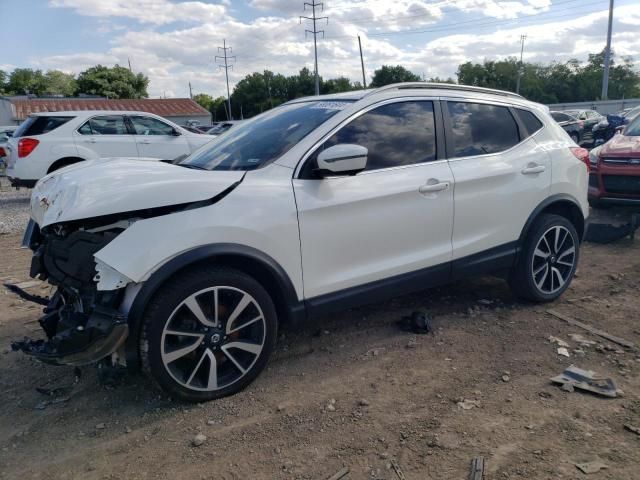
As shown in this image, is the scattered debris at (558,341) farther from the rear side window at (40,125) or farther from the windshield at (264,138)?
the rear side window at (40,125)

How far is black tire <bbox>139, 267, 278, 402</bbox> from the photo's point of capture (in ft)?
8.79

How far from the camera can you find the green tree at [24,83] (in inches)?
3169

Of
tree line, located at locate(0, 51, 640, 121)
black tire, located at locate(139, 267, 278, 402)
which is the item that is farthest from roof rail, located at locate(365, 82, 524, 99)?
tree line, located at locate(0, 51, 640, 121)

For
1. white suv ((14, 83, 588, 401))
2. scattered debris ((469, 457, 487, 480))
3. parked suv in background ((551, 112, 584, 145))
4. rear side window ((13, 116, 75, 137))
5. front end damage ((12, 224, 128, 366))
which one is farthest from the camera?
parked suv in background ((551, 112, 584, 145))

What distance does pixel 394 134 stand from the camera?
138 inches

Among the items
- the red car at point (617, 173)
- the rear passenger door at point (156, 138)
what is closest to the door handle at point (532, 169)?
the red car at point (617, 173)

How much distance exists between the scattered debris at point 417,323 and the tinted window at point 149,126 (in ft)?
27.2

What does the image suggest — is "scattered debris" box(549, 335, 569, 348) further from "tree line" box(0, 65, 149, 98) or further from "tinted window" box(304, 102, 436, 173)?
"tree line" box(0, 65, 149, 98)

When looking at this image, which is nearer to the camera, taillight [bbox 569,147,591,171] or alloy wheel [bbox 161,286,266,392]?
alloy wheel [bbox 161,286,266,392]

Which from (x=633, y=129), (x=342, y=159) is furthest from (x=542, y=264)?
(x=633, y=129)

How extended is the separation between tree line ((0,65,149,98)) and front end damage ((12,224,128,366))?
7039 centimetres

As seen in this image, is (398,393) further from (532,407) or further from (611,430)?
(611,430)

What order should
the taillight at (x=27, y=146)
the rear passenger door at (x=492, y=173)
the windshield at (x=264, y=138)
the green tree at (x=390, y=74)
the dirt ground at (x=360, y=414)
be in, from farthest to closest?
1. the green tree at (x=390, y=74)
2. the taillight at (x=27, y=146)
3. the rear passenger door at (x=492, y=173)
4. the windshield at (x=264, y=138)
5. the dirt ground at (x=360, y=414)

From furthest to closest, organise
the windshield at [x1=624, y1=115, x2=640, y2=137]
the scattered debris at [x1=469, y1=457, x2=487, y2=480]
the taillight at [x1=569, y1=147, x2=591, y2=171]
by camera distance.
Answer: the windshield at [x1=624, y1=115, x2=640, y2=137] < the taillight at [x1=569, y1=147, x2=591, y2=171] < the scattered debris at [x1=469, y1=457, x2=487, y2=480]
